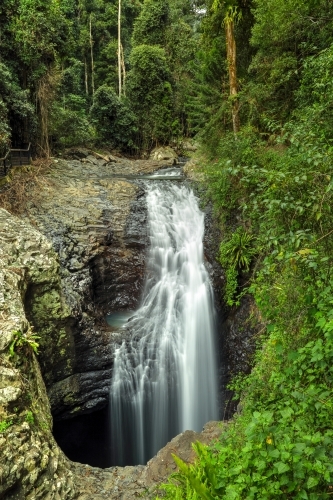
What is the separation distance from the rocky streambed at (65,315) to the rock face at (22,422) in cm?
1

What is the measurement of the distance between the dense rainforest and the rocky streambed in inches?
60.7

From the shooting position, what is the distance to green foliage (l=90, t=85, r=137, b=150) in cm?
2247

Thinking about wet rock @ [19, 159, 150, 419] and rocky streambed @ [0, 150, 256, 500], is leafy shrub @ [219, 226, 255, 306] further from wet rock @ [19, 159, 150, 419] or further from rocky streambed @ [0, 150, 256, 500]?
wet rock @ [19, 159, 150, 419]

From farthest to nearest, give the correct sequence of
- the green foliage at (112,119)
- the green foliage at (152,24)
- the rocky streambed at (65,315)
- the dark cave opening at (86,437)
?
the green foliage at (152,24)
the green foliage at (112,119)
the dark cave opening at (86,437)
the rocky streambed at (65,315)

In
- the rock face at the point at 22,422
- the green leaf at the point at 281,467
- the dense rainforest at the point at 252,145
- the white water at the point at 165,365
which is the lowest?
the white water at the point at 165,365

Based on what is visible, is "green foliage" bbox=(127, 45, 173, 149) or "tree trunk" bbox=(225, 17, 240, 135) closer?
"tree trunk" bbox=(225, 17, 240, 135)

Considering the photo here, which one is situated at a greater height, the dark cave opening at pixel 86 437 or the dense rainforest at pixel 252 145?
the dense rainforest at pixel 252 145

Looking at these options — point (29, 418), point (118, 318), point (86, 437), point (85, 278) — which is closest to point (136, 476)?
point (29, 418)

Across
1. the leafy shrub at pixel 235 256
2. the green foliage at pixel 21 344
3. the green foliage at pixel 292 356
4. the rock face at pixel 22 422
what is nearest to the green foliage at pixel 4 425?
the rock face at pixel 22 422

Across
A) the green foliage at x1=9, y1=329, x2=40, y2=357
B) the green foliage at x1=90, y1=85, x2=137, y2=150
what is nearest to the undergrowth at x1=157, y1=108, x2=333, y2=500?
the green foliage at x1=9, y1=329, x2=40, y2=357

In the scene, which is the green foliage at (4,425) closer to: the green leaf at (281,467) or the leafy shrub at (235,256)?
the green leaf at (281,467)

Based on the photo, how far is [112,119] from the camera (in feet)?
75.4

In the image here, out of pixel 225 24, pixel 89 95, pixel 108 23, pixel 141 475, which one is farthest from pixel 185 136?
pixel 141 475

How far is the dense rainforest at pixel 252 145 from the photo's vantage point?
286 cm
